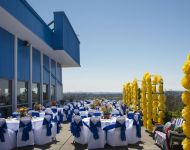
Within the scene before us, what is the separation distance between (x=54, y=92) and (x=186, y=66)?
26639mm

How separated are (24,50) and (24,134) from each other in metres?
9.72

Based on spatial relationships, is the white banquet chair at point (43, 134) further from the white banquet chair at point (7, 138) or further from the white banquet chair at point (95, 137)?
the white banquet chair at point (95, 137)

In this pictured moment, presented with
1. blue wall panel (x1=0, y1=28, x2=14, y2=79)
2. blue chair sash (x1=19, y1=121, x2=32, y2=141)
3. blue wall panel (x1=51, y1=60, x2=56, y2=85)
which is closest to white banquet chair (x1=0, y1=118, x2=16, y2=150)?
blue chair sash (x1=19, y1=121, x2=32, y2=141)

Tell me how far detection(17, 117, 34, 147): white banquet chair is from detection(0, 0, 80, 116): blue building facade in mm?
4527

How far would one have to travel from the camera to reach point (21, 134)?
1030 cm

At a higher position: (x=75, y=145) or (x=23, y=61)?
(x=23, y=61)

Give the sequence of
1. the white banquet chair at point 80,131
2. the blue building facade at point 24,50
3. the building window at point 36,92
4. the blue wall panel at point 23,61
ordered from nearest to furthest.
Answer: the white banquet chair at point 80,131, the blue building facade at point 24,50, the blue wall panel at point 23,61, the building window at point 36,92

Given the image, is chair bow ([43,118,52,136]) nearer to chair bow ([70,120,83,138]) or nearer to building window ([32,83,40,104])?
chair bow ([70,120,83,138])

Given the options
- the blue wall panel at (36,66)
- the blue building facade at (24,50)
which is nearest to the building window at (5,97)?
the blue building facade at (24,50)

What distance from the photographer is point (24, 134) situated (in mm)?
10273

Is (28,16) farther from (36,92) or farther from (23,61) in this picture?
(36,92)

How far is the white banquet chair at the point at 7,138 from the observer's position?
32.0 ft

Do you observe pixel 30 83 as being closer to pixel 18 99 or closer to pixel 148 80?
pixel 18 99

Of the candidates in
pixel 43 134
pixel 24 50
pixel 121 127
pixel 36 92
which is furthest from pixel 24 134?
pixel 36 92
